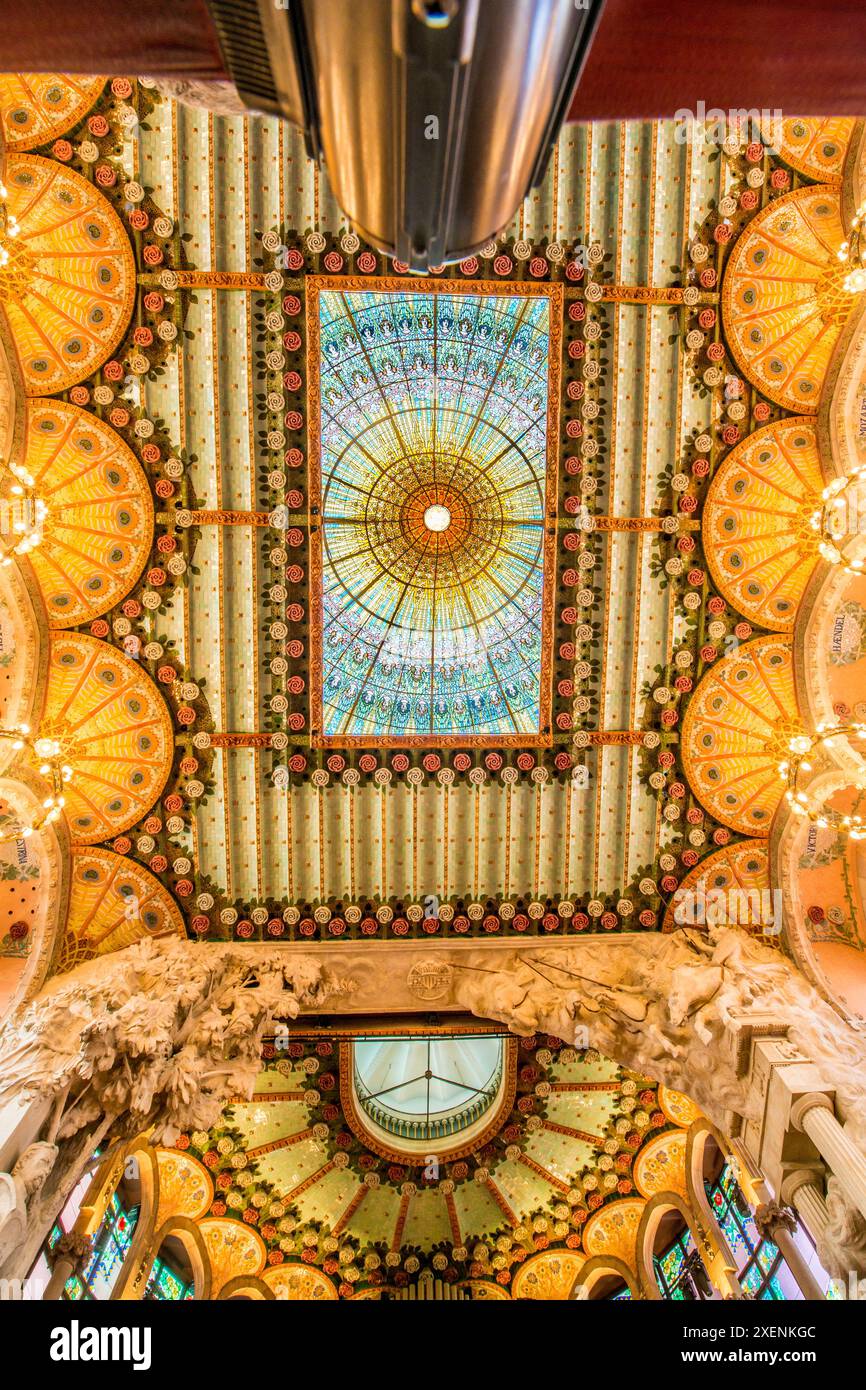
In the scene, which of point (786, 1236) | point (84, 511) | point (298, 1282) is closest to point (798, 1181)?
point (786, 1236)

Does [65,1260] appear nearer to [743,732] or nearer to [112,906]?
[112,906]

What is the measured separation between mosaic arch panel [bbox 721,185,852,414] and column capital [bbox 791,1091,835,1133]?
9.27 meters

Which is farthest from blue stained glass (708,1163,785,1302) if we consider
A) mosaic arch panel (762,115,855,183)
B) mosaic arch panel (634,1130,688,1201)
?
mosaic arch panel (762,115,855,183)

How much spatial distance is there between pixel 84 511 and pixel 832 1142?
40.2 ft

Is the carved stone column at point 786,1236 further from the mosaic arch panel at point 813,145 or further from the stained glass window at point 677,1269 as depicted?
the mosaic arch panel at point 813,145

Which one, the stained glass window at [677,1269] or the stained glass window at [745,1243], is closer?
the stained glass window at [745,1243]

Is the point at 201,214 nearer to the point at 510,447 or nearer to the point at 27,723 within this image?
the point at 510,447

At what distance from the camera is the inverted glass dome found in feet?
46.0

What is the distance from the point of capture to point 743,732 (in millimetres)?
12391

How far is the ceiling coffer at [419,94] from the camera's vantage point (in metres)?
2.56

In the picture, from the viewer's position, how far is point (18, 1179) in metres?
7.56

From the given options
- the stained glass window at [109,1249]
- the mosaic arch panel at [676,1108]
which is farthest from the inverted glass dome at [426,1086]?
the stained glass window at [109,1249]

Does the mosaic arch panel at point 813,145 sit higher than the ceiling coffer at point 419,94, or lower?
higher

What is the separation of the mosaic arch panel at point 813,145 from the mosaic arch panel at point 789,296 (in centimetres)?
24
